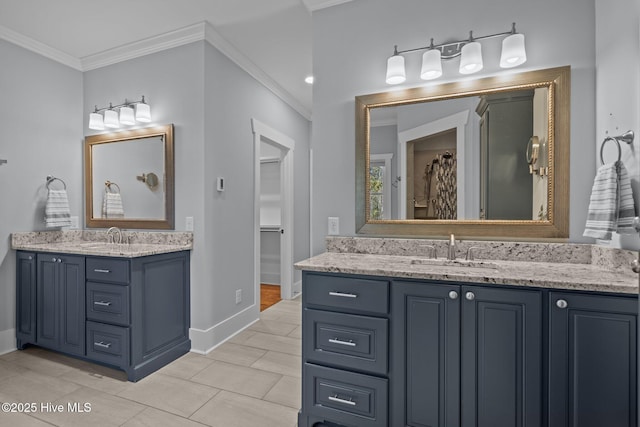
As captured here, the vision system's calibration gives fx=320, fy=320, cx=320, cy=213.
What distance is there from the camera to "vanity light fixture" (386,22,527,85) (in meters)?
1.74

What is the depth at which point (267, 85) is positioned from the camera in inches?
141

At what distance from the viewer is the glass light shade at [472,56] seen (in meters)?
1.81

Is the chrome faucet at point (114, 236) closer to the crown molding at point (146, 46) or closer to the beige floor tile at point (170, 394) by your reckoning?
the beige floor tile at point (170, 394)

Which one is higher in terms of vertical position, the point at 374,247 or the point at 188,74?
the point at 188,74

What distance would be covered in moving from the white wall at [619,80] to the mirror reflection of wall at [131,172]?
3025 millimetres

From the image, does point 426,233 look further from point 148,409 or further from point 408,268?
point 148,409

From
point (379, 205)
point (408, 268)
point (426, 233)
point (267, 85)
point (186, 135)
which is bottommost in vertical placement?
point (408, 268)

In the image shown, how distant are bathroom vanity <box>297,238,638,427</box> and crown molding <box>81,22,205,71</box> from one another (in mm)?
2214

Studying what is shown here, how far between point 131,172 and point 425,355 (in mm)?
2869

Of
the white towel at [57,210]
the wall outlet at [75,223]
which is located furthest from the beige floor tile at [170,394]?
the wall outlet at [75,223]

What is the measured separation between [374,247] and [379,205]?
0.92ft

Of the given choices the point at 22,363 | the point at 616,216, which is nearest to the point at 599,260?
the point at 616,216

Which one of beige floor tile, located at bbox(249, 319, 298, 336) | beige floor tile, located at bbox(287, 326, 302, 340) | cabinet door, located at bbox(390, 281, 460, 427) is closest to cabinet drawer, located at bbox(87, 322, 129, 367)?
beige floor tile, located at bbox(249, 319, 298, 336)

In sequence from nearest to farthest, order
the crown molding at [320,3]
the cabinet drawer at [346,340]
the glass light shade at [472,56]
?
the cabinet drawer at [346,340] → the glass light shade at [472,56] → the crown molding at [320,3]
